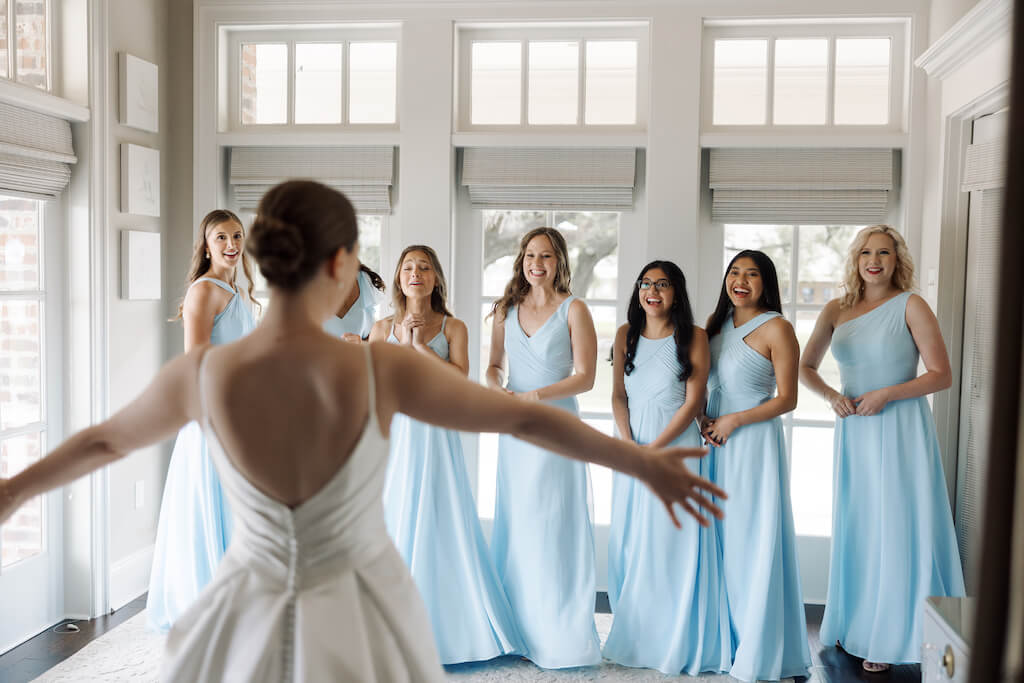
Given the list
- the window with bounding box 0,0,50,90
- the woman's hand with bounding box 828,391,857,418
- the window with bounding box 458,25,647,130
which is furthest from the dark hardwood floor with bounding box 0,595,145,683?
the woman's hand with bounding box 828,391,857,418

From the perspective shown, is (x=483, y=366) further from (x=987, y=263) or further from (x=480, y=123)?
(x=987, y=263)

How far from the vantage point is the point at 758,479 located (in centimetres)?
328

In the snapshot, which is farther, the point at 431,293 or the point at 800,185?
the point at 800,185

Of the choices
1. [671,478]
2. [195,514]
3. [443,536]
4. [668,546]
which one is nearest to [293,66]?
[195,514]

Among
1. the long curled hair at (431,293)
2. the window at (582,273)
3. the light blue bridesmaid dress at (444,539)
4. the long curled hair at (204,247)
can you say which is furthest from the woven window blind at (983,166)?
the long curled hair at (204,247)

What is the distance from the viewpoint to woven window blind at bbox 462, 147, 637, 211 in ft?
13.3

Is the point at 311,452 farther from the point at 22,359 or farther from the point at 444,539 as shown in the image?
the point at 22,359

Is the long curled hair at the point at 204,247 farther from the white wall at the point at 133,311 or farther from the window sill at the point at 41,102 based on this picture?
the window sill at the point at 41,102

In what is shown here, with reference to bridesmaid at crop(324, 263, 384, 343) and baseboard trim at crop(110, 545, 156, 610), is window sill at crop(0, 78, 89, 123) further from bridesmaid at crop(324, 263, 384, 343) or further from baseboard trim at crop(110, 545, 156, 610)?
baseboard trim at crop(110, 545, 156, 610)

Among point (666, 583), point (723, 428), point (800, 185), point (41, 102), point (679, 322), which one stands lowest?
point (666, 583)

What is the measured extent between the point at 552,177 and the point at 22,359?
2334mm

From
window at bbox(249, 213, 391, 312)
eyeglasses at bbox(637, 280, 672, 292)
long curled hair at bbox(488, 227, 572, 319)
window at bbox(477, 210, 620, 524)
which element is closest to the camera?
eyeglasses at bbox(637, 280, 672, 292)

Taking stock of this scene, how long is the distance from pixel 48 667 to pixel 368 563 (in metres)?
2.60

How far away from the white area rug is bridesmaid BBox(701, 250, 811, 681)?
0.59 feet
